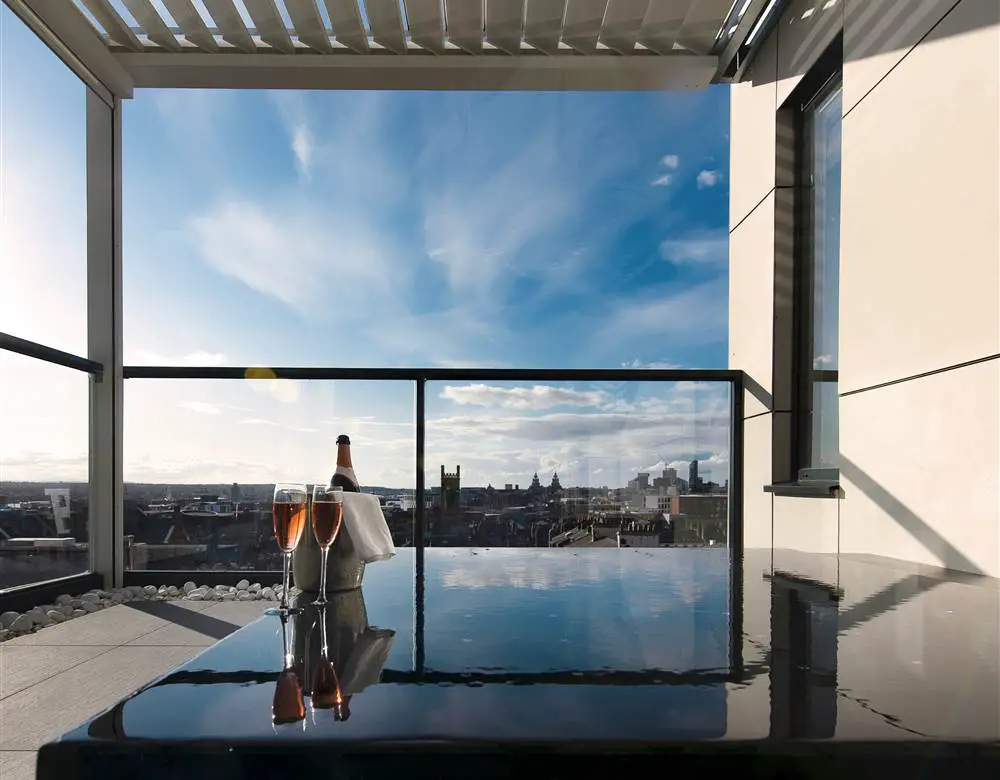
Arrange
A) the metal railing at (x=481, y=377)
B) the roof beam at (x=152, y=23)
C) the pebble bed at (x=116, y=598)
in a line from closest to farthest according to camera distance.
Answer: the pebble bed at (x=116, y=598), the roof beam at (x=152, y=23), the metal railing at (x=481, y=377)

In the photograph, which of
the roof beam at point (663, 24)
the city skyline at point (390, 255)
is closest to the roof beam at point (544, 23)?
the roof beam at point (663, 24)

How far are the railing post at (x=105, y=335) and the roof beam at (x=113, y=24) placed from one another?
0.39 m

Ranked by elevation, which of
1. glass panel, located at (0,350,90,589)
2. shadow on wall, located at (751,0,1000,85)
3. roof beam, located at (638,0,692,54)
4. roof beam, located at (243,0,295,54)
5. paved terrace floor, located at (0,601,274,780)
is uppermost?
roof beam, located at (638,0,692,54)

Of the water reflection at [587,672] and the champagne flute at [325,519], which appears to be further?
the champagne flute at [325,519]

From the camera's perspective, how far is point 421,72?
3.70 meters

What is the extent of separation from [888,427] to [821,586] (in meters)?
1.32

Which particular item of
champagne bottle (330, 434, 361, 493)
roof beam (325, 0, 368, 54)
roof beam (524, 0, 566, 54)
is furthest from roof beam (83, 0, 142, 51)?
champagne bottle (330, 434, 361, 493)

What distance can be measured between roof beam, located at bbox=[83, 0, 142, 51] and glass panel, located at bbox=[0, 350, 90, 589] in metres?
1.78

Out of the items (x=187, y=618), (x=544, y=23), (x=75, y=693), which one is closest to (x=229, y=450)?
(x=187, y=618)

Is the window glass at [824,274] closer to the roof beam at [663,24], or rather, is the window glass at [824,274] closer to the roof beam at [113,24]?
the roof beam at [663,24]

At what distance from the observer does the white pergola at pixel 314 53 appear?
130 inches

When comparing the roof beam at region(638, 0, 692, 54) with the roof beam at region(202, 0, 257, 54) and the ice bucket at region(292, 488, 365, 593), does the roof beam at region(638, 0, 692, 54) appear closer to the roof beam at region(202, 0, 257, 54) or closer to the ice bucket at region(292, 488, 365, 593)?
the roof beam at region(202, 0, 257, 54)

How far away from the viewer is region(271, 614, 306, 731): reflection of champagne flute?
0.33m

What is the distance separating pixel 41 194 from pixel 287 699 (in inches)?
159
